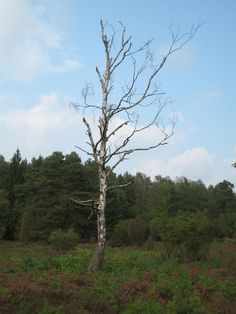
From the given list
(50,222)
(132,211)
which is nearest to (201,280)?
(50,222)

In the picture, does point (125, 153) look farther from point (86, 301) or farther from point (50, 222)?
point (50, 222)

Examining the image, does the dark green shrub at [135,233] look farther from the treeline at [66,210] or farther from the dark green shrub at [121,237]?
the dark green shrub at [121,237]

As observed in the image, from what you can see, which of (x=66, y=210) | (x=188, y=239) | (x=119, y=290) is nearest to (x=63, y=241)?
(x=188, y=239)

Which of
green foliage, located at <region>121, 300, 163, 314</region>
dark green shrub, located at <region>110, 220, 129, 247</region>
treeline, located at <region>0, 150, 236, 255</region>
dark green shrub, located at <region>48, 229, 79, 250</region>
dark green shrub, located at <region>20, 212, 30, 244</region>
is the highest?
treeline, located at <region>0, 150, 236, 255</region>

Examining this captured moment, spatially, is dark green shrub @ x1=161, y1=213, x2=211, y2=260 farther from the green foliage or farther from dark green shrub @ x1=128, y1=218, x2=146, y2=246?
dark green shrub @ x1=128, y1=218, x2=146, y2=246

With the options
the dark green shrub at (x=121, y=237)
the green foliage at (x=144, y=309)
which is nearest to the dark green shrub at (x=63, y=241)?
the dark green shrub at (x=121, y=237)

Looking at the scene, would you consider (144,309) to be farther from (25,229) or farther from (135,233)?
(25,229)

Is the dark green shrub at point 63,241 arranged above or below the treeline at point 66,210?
below

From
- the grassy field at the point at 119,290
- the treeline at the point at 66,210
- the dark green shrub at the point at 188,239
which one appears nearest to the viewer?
the grassy field at the point at 119,290

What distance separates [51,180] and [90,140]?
37636 mm

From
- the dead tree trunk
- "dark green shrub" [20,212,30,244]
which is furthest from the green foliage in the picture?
"dark green shrub" [20,212,30,244]

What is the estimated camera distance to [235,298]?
37.6 feet

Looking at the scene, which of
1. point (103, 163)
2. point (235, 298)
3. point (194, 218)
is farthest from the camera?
point (194, 218)

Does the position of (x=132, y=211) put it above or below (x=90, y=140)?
above
